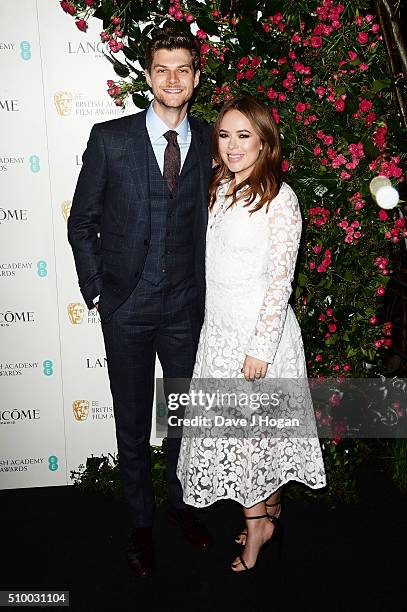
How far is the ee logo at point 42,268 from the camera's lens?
3301 millimetres

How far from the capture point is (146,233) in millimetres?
2551

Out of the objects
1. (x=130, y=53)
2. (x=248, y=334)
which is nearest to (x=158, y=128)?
(x=130, y=53)

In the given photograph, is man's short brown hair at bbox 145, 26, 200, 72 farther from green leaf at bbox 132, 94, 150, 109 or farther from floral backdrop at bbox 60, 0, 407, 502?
green leaf at bbox 132, 94, 150, 109

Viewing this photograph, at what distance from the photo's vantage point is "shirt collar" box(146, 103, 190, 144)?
8.49ft

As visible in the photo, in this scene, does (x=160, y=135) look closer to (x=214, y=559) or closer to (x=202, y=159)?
(x=202, y=159)

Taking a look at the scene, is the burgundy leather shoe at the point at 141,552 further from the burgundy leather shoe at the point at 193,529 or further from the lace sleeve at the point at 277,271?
the lace sleeve at the point at 277,271

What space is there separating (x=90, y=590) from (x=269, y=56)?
259 centimetres

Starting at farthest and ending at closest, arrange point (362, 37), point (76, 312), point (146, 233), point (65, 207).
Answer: point (76, 312)
point (65, 207)
point (362, 37)
point (146, 233)

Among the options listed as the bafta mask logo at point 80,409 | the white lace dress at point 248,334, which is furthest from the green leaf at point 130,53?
the bafta mask logo at point 80,409

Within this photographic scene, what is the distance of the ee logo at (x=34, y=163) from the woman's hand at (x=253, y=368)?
1.60m

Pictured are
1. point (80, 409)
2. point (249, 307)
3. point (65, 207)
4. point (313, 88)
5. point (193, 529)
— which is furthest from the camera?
point (80, 409)

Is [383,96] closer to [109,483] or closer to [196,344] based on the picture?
[196,344]

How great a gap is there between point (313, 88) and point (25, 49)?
145cm

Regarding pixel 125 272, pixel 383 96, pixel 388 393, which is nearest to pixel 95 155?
pixel 125 272
